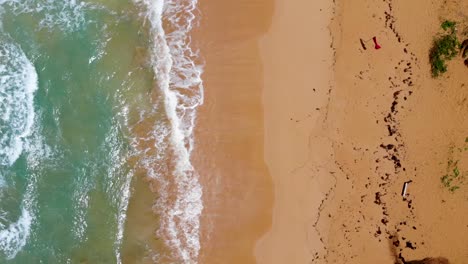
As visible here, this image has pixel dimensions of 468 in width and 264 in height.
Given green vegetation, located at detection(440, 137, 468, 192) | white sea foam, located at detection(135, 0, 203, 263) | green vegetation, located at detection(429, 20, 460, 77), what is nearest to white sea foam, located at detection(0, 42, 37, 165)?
white sea foam, located at detection(135, 0, 203, 263)

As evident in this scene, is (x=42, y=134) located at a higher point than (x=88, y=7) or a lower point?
lower

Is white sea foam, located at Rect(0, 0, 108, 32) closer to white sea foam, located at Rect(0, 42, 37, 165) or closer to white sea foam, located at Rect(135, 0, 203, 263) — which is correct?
white sea foam, located at Rect(0, 42, 37, 165)

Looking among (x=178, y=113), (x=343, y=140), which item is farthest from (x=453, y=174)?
(x=178, y=113)

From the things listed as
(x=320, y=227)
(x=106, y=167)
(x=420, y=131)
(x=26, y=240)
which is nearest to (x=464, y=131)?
(x=420, y=131)

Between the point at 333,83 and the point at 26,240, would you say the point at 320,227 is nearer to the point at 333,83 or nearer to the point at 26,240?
the point at 333,83

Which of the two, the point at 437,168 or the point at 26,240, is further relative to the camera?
the point at 26,240

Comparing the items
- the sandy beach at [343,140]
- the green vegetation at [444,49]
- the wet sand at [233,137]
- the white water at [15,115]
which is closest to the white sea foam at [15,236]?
the white water at [15,115]

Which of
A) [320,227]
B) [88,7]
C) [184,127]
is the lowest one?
[320,227]
